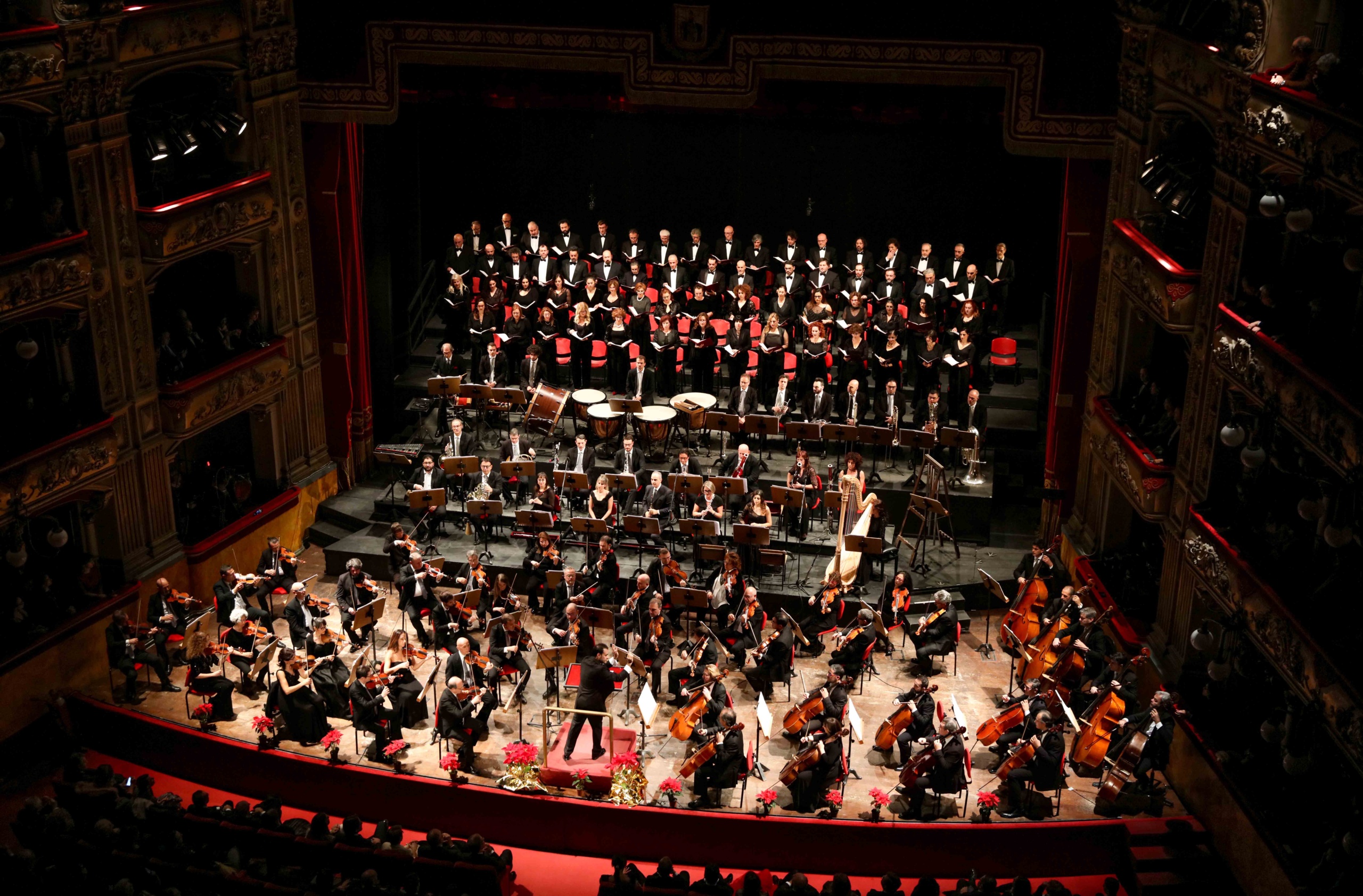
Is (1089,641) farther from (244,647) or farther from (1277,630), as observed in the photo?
(244,647)

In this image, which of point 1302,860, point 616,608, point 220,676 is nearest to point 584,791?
point 616,608

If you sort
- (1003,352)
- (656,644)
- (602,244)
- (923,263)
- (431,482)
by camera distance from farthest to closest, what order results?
(602,244)
(1003,352)
(923,263)
(431,482)
(656,644)

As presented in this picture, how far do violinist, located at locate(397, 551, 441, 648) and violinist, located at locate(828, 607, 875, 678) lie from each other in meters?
4.75

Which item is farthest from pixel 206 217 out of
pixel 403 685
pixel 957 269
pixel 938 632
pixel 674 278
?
pixel 938 632

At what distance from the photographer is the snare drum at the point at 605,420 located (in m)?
19.3

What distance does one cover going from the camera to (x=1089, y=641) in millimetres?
15711

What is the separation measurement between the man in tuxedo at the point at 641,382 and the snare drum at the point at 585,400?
0.38m

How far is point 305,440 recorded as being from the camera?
65.2 ft

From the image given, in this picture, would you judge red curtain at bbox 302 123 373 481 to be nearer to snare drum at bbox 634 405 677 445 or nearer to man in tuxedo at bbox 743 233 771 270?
snare drum at bbox 634 405 677 445

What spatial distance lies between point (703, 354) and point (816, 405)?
184cm

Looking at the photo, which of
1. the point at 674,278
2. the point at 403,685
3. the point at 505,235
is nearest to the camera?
the point at 403,685

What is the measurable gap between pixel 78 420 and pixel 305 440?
387 cm

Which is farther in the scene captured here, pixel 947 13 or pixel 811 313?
pixel 811 313

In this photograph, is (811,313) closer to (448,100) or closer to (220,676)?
(448,100)
